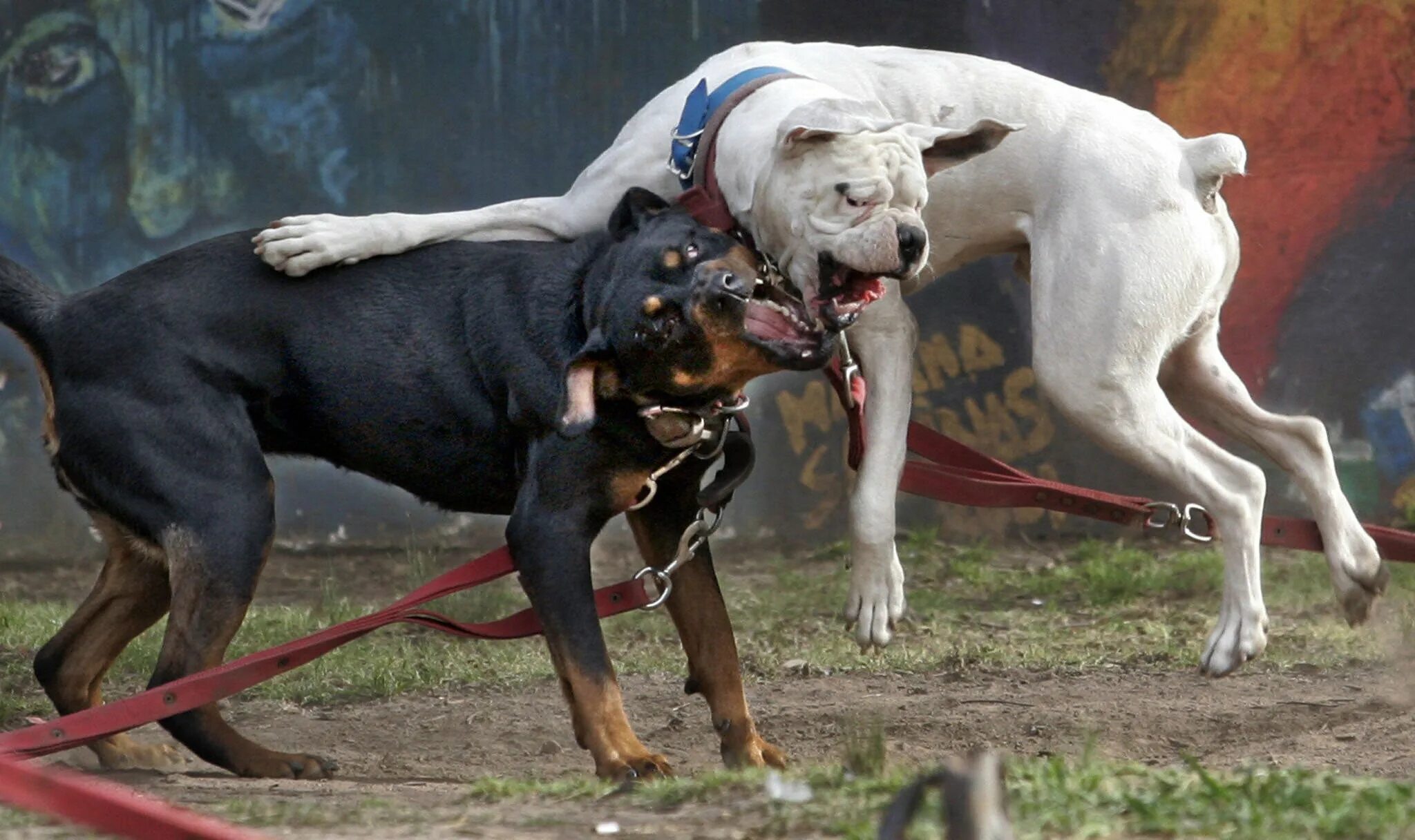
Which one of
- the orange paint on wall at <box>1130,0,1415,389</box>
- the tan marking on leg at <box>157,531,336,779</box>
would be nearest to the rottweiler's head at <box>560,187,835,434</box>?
the tan marking on leg at <box>157,531,336,779</box>

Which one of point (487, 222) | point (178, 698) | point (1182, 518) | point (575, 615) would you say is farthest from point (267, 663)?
point (1182, 518)

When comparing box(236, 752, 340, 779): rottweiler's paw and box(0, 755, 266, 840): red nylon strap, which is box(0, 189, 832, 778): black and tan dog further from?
box(0, 755, 266, 840): red nylon strap

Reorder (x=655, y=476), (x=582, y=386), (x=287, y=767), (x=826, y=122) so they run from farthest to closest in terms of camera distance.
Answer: (x=287, y=767), (x=655, y=476), (x=826, y=122), (x=582, y=386)

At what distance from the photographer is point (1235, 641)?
4.87m

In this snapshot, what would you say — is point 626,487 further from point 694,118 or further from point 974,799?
point 974,799

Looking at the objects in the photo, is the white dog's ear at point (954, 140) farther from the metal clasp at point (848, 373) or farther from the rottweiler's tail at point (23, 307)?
the rottweiler's tail at point (23, 307)

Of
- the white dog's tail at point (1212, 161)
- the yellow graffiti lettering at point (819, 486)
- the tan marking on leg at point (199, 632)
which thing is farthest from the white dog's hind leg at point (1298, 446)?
the tan marking on leg at point (199, 632)

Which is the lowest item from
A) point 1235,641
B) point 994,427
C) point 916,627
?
point 916,627

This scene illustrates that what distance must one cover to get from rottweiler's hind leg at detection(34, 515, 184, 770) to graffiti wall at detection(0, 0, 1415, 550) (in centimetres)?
312

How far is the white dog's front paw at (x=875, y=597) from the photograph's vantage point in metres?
4.82

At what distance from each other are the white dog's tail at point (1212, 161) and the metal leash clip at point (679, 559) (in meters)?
1.68

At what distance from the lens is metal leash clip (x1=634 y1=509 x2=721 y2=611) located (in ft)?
14.4

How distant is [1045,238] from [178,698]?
2.61 meters

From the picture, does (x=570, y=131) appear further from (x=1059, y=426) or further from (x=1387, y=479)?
(x=1387, y=479)
